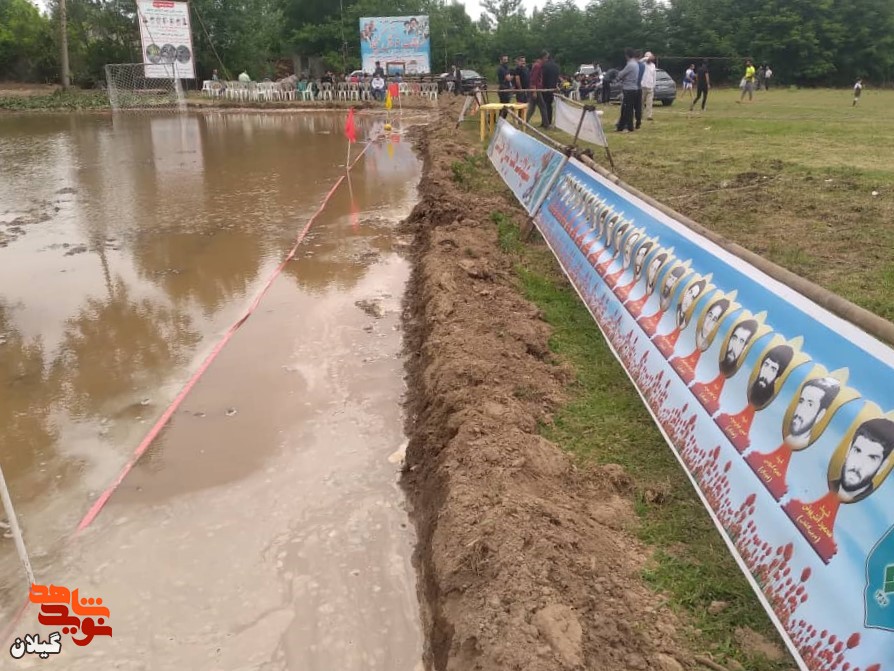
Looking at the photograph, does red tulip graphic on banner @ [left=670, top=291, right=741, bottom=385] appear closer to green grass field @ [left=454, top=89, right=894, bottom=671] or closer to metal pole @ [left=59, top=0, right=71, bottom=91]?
green grass field @ [left=454, top=89, right=894, bottom=671]

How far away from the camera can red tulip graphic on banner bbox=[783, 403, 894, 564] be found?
7.00 feet

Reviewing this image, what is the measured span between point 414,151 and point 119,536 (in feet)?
46.0

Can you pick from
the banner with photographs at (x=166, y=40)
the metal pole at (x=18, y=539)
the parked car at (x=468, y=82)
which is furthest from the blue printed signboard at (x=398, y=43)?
the metal pole at (x=18, y=539)

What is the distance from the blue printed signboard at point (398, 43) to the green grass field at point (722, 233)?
25463mm

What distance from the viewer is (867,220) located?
711cm

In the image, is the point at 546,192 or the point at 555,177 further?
the point at 546,192

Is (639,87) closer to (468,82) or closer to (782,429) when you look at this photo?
(782,429)

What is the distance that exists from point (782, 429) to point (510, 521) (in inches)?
47.2

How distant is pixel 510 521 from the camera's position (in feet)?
9.87

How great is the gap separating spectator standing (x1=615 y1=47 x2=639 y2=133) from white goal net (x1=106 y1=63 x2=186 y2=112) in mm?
22282

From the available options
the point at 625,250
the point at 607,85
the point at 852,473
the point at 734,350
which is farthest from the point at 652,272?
the point at 607,85

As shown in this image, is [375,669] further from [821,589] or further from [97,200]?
[97,200]

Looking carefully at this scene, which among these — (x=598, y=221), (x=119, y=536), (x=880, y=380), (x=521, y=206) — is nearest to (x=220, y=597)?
(x=119, y=536)

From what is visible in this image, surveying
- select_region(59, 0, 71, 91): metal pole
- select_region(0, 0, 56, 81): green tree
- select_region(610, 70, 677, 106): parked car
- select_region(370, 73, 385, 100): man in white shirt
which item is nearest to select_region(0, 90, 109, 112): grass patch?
select_region(59, 0, 71, 91): metal pole
